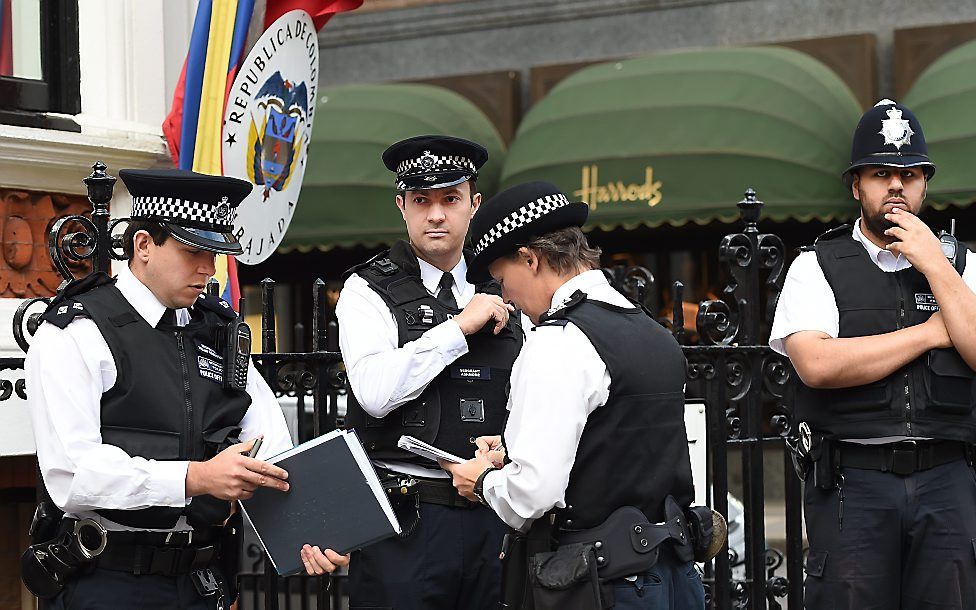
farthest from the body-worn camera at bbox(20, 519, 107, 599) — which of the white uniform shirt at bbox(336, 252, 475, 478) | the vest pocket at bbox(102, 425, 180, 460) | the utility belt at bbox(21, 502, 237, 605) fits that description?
the white uniform shirt at bbox(336, 252, 475, 478)

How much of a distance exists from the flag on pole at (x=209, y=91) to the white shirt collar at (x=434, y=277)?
945 mm

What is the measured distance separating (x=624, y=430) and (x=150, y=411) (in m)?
1.29

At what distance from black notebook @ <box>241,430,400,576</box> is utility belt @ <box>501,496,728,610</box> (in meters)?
0.43

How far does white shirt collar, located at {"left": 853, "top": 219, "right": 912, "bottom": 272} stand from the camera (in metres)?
4.82

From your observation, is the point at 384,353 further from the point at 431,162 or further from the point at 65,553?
the point at 65,553

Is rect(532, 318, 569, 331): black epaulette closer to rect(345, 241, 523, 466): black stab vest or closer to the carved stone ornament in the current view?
rect(345, 241, 523, 466): black stab vest

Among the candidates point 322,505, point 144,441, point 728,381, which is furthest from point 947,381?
point 144,441


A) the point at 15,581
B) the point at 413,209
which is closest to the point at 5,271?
the point at 15,581

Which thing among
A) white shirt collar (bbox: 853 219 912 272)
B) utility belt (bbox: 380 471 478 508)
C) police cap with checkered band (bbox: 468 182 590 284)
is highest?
police cap with checkered band (bbox: 468 182 590 284)

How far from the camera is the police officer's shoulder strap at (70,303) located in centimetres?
382

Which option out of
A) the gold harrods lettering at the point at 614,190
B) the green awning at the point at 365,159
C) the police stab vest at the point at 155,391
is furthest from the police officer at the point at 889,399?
the green awning at the point at 365,159

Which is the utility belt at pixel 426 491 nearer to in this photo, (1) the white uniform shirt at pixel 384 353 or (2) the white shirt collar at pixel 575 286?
(1) the white uniform shirt at pixel 384 353

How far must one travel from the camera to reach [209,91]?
214 inches

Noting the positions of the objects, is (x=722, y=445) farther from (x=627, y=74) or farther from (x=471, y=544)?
(x=627, y=74)
